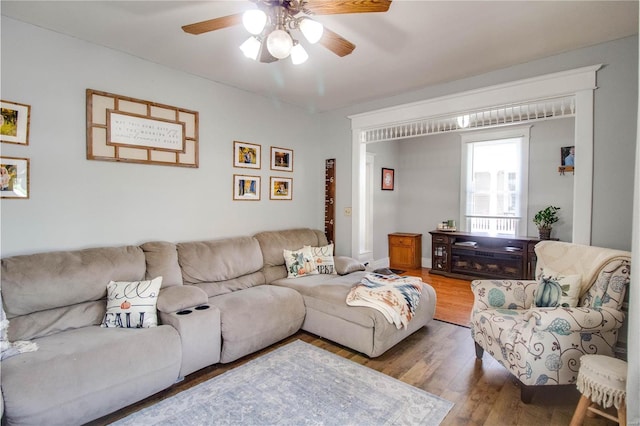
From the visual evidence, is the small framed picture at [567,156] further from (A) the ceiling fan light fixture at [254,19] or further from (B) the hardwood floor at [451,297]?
(A) the ceiling fan light fixture at [254,19]

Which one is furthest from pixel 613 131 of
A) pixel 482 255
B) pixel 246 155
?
pixel 246 155

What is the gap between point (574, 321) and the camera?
77.5 inches

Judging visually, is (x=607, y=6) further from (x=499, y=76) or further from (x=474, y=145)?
(x=474, y=145)

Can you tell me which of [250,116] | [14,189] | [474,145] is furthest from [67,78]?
[474,145]

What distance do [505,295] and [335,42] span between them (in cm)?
235

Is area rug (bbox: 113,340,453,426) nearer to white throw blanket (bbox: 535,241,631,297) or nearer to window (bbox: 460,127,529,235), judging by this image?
white throw blanket (bbox: 535,241,631,297)

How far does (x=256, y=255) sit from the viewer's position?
3.48 metres

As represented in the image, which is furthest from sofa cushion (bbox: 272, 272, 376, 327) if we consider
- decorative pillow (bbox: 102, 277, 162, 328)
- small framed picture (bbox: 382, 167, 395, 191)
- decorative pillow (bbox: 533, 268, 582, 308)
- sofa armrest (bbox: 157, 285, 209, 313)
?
small framed picture (bbox: 382, 167, 395, 191)

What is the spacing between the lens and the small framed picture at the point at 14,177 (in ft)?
7.34

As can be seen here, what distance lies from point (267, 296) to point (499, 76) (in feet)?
10.3

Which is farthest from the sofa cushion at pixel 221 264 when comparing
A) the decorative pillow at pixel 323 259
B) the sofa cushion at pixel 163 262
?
the decorative pillow at pixel 323 259

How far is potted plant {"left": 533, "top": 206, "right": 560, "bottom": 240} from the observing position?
4547 mm

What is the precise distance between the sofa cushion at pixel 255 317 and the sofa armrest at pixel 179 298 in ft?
0.50

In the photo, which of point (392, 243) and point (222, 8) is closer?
point (222, 8)
